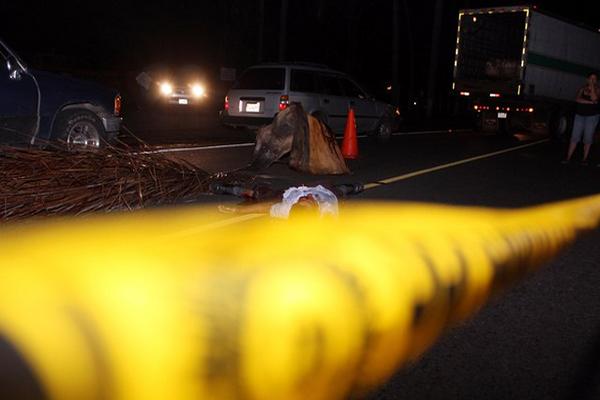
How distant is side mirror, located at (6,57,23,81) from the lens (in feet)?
26.9

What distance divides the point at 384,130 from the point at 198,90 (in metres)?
10.7

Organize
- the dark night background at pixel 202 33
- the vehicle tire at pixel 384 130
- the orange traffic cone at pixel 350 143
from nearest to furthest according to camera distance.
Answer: the orange traffic cone at pixel 350 143, the vehicle tire at pixel 384 130, the dark night background at pixel 202 33

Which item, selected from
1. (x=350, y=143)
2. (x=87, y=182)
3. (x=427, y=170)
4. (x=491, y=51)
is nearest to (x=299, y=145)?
(x=427, y=170)

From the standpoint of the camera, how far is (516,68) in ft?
66.9

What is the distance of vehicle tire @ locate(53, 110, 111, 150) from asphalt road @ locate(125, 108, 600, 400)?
5.52 ft

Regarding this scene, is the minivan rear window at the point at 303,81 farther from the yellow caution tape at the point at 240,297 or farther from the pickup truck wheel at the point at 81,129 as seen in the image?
the yellow caution tape at the point at 240,297

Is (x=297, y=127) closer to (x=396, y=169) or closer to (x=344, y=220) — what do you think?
(x=396, y=169)

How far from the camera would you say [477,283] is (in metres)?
4.99

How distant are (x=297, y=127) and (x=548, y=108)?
13878 mm

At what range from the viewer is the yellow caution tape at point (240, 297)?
11.0 feet

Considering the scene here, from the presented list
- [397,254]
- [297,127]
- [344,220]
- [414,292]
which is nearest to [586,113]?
[297,127]

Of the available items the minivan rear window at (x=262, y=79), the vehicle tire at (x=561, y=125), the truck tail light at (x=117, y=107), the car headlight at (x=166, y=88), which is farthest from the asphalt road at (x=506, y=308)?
the car headlight at (x=166, y=88)

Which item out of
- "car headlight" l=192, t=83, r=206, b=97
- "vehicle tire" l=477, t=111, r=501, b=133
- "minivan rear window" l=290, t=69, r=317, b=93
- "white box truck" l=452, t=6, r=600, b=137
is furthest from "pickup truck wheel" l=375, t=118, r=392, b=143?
"car headlight" l=192, t=83, r=206, b=97

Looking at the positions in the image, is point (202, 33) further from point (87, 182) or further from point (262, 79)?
point (87, 182)
